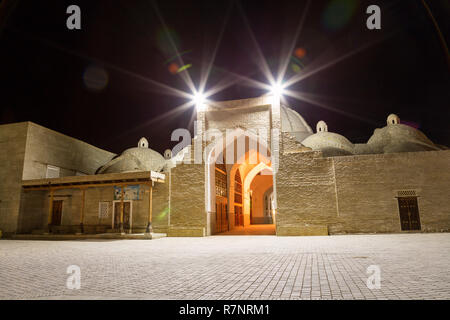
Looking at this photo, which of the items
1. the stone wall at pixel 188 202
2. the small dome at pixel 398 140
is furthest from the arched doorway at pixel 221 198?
the small dome at pixel 398 140

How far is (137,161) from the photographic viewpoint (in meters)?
28.3

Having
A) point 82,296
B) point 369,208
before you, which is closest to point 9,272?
point 82,296

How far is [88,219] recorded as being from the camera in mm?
19781

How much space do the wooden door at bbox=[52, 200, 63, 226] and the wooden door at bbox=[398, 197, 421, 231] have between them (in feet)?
73.3

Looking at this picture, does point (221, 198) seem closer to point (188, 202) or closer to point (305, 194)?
point (188, 202)

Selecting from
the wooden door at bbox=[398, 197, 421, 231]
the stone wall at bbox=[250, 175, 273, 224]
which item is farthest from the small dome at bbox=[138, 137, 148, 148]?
the wooden door at bbox=[398, 197, 421, 231]

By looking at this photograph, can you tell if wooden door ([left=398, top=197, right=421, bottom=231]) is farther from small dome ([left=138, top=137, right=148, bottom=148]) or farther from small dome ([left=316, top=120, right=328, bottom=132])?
small dome ([left=138, top=137, right=148, bottom=148])

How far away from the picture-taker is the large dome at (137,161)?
83.0ft

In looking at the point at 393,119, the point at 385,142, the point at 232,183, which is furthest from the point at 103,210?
the point at 393,119

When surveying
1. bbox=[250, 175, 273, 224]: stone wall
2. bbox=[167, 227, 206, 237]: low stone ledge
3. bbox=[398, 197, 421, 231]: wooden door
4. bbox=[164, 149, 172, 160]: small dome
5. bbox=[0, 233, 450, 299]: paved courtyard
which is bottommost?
bbox=[0, 233, 450, 299]: paved courtyard

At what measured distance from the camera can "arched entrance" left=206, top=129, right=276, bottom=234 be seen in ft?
64.1

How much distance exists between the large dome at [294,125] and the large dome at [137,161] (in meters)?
13.4

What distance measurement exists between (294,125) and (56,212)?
75.2ft

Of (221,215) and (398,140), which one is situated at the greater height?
(398,140)
